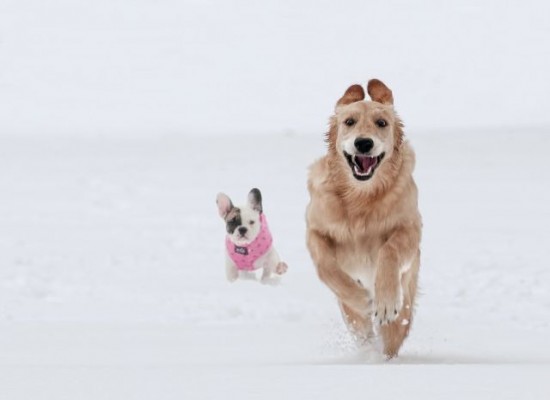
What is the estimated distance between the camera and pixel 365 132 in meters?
5.39

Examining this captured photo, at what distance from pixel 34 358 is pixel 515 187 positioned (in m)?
8.72

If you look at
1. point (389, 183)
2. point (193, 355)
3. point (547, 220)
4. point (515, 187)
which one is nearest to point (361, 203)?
point (389, 183)

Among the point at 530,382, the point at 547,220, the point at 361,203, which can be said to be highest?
the point at 547,220

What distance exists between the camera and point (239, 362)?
5934 mm

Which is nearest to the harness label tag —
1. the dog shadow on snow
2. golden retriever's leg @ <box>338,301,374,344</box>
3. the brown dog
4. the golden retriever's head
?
the dog shadow on snow

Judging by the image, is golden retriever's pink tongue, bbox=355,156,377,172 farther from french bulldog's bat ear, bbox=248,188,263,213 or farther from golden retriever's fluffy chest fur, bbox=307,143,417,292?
french bulldog's bat ear, bbox=248,188,263,213

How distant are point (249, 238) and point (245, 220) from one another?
133 mm

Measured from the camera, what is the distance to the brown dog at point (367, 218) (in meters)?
5.62

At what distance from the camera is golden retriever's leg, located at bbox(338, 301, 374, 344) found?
20.3 feet

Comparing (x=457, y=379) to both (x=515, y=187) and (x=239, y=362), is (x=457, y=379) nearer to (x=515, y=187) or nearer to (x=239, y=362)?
(x=239, y=362)

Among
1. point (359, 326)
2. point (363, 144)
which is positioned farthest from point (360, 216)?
point (359, 326)

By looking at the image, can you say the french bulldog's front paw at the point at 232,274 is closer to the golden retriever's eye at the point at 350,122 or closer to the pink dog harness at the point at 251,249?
the pink dog harness at the point at 251,249

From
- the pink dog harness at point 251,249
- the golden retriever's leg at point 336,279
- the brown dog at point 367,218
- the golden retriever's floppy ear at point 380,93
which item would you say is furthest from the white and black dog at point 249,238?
the golden retriever's floppy ear at point 380,93

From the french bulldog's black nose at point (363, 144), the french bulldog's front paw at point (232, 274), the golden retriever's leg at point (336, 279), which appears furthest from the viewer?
the french bulldog's front paw at point (232, 274)
